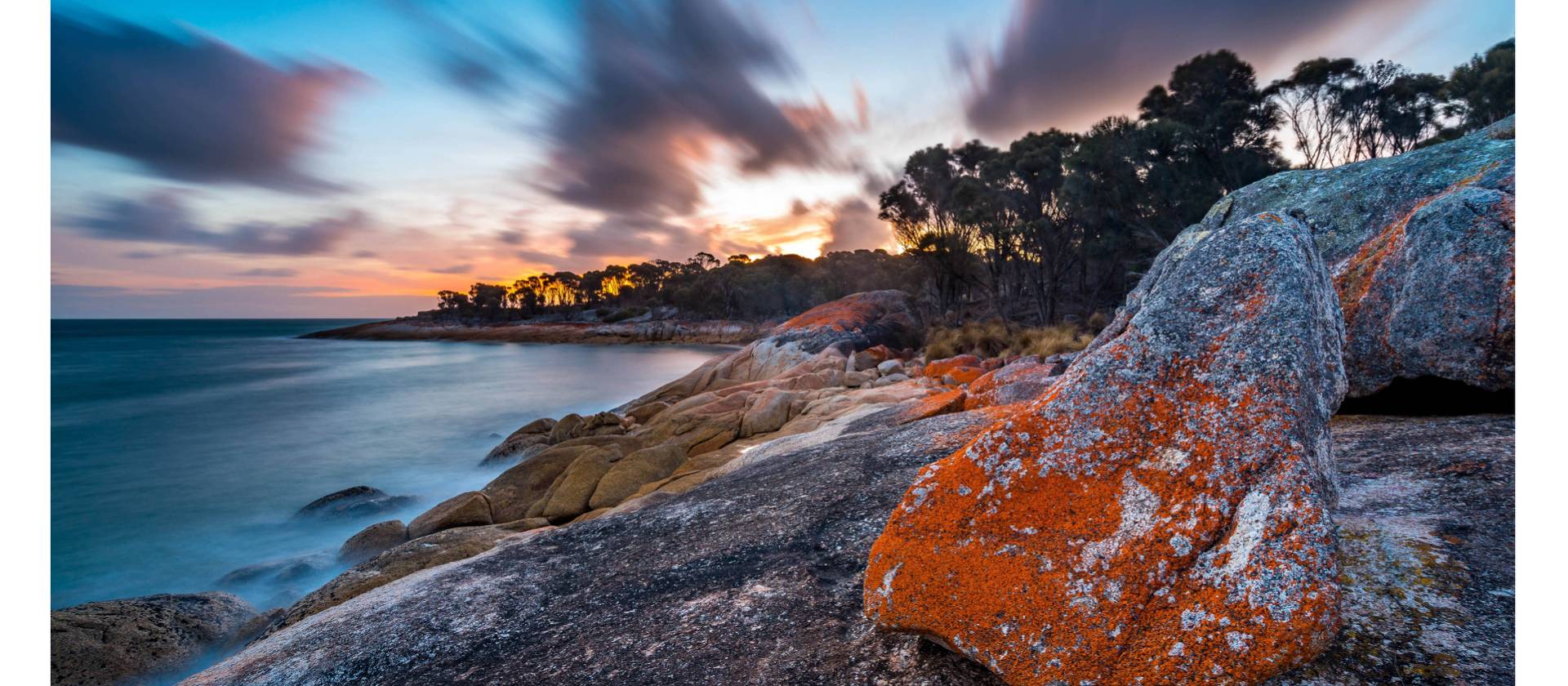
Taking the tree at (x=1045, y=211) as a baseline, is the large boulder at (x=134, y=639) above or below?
below

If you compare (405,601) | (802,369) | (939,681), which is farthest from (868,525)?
(802,369)

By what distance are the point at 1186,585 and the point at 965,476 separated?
2.94 ft

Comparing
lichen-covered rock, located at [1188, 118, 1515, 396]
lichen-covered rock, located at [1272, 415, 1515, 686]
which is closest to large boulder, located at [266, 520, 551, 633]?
A: lichen-covered rock, located at [1272, 415, 1515, 686]

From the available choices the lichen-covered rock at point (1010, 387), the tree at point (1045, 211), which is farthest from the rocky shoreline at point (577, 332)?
the lichen-covered rock at point (1010, 387)

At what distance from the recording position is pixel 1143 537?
232cm

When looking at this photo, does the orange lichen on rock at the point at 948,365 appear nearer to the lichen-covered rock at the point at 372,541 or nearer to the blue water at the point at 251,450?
the lichen-covered rock at the point at 372,541

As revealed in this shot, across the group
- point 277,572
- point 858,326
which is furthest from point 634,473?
point 858,326

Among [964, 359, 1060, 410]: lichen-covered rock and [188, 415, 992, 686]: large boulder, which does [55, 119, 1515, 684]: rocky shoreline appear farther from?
[964, 359, 1060, 410]: lichen-covered rock

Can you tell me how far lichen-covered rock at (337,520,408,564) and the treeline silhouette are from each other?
88.6 ft

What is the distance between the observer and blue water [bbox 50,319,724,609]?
10109mm

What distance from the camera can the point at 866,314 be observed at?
26594 mm

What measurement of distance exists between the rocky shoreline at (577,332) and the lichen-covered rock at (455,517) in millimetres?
50081

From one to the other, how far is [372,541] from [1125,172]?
99.0 ft

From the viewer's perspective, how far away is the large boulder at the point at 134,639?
224 inches
